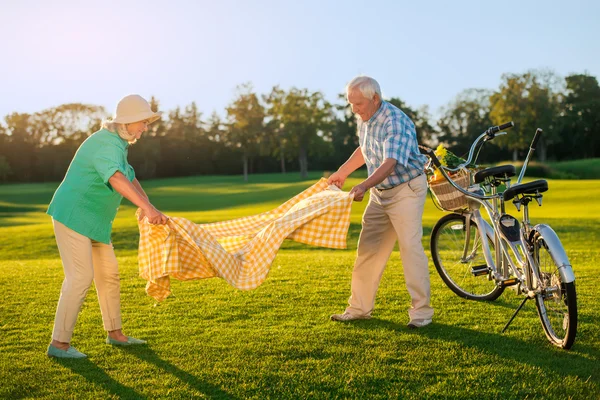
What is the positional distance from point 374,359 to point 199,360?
1.34 metres

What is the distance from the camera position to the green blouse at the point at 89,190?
5277mm

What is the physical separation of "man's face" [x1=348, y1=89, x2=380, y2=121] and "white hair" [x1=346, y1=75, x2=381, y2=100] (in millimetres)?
27

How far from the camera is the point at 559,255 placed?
494 centimetres

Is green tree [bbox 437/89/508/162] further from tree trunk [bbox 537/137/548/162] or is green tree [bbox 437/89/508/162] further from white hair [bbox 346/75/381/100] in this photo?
white hair [bbox 346/75/381/100]

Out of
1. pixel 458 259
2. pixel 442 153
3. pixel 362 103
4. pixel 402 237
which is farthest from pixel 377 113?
pixel 458 259

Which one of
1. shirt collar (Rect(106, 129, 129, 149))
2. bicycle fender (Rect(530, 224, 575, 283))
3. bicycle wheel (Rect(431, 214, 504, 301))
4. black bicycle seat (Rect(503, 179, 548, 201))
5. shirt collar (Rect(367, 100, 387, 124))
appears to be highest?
shirt collar (Rect(367, 100, 387, 124))

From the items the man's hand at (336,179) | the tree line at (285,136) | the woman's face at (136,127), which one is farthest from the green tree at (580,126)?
the woman's face at (136,127)

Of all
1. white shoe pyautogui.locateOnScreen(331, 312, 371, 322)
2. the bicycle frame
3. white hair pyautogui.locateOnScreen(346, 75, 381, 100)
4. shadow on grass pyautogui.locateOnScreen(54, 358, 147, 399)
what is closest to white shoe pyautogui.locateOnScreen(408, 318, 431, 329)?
white shoe pyautogui.locateOnScreen(331, 312, 371, 322)

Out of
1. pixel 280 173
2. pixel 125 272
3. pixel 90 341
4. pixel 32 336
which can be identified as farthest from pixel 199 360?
pixel 280 173

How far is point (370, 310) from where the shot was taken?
21.1 ft

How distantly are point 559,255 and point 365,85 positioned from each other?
2099 mm

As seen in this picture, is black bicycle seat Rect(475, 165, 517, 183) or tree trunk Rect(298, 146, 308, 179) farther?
tree trunk Rect(298, 146, 308, 179)

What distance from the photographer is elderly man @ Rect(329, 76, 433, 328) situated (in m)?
5.78

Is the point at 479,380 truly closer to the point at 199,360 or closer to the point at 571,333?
the point at 571,333
